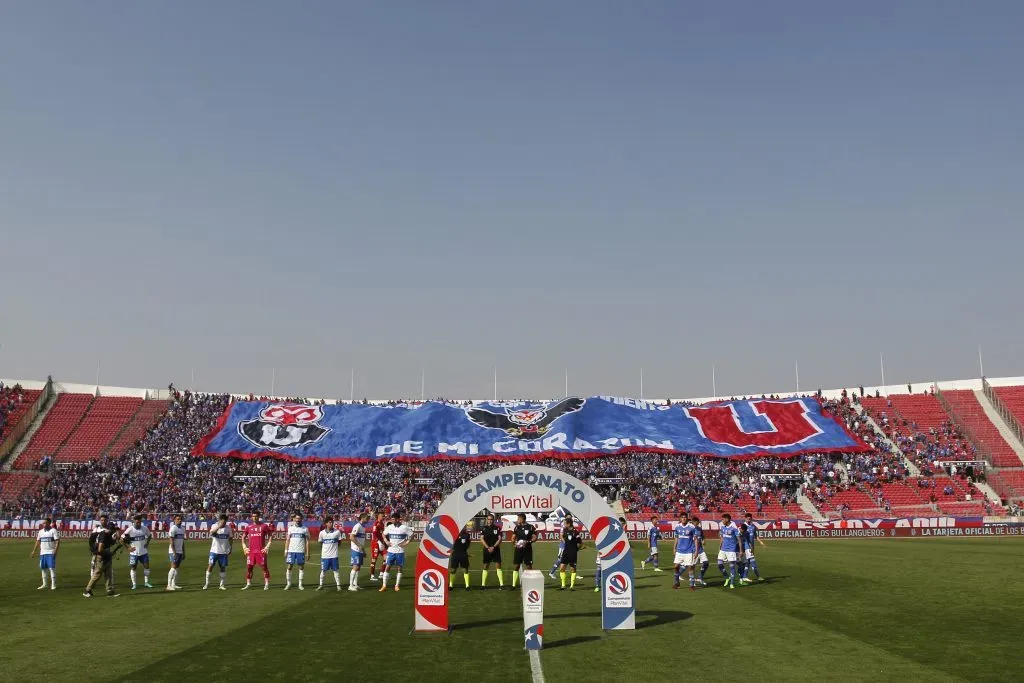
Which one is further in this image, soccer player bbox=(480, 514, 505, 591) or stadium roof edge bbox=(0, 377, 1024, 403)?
stadium roof edge bbox=(0, 377, 1024, 403)

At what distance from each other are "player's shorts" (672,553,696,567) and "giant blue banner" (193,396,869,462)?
1979 inches

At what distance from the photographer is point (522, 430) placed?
7856cm

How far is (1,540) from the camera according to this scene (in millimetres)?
52344

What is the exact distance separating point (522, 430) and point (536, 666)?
6535cm

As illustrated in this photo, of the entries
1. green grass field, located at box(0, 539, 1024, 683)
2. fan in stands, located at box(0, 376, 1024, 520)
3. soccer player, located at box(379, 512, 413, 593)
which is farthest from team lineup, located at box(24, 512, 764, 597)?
fan in stands, located at box(0, 376, 1024, 520)

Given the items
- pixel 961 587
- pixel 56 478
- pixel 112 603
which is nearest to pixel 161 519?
pixel 56 478

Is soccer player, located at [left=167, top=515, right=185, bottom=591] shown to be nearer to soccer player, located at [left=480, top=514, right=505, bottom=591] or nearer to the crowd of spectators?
soccer player, located at [left=480, top=514, right=505, bottom=591]

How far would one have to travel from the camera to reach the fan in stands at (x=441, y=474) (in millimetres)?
61375

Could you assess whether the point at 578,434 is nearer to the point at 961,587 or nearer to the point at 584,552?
the point at 584,552

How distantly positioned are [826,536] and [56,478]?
195ft

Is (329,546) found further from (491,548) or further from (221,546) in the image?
(491,548)

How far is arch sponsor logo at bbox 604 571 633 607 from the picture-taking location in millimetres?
17109

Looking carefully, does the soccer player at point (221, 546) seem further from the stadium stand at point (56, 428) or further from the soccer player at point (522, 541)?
the stadium stand at point (56, 428)

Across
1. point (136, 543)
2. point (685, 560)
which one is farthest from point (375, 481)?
point (685, 560)
